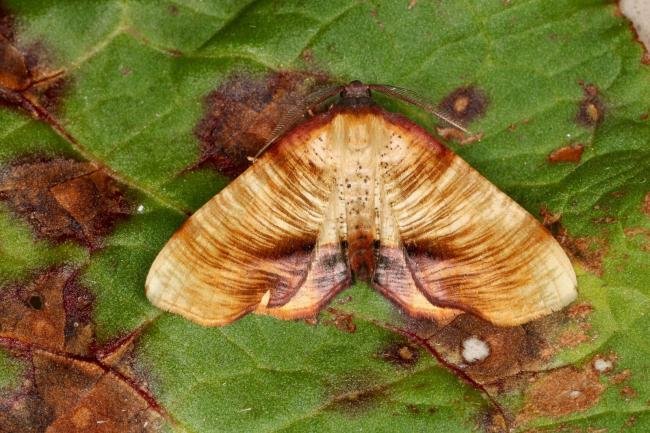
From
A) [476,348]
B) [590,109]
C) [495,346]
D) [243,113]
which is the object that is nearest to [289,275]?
[243,113]

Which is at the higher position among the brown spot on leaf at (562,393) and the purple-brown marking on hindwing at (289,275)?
the purple-brown marking on hindwing at (289,275)

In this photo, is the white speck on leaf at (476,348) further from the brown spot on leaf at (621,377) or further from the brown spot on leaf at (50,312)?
the brown spot on leaf at (50,312)

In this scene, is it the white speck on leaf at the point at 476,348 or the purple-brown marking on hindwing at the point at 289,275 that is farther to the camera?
the white speck on leaf at the point at 476,348

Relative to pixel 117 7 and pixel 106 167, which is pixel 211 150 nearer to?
pixel 106 167

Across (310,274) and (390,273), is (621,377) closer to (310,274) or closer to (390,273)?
(390,273)

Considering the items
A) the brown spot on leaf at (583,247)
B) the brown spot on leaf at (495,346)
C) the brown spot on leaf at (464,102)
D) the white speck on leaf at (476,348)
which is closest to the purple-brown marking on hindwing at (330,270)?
the brown spot on leaf at (495,346)

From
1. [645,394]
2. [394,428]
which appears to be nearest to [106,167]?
[394,428]
